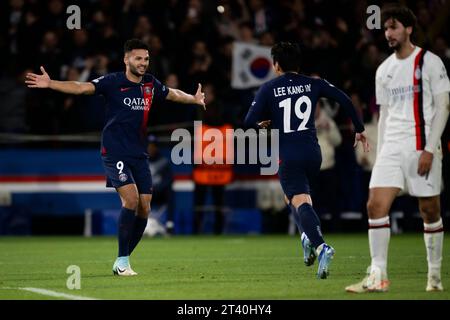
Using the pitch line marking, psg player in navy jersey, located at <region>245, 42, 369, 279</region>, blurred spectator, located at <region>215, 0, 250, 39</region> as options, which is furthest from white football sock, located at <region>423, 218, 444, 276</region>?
blurred spectator, located at <region>215, 0, 250, 39</region>

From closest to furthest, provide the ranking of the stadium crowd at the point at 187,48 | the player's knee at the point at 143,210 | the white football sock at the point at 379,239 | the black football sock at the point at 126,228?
the white football sock at the point at 379,239 → the black football sock at the point at 126,228 → the player's knee at the point at 143,210 → the stadium crowd at the point at 187,48

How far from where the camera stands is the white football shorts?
27.7 ft

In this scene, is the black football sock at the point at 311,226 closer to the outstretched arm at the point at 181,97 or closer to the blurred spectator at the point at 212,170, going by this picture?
the outstretched arm at the point at 181,97

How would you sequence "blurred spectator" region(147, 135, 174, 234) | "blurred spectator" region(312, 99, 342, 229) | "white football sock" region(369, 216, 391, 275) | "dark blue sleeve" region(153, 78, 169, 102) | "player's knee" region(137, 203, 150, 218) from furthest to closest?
"blurred spectator" region(147, 135, 174, 234), "blurred spectator" region(312, 99, 342, 229), "dark blue sleeve" region(153, 78, 169, 102), "player's knee" region(137, 203, 150, 218), "white football sock" region(369, 216, 391, 275)

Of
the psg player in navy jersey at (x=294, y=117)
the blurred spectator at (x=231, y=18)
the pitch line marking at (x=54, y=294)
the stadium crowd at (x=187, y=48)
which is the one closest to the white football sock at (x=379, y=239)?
the psg player in navy jersey at (x=294, y=117)

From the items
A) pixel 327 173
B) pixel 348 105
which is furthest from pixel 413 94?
pixel 327 173

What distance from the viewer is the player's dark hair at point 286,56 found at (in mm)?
10391

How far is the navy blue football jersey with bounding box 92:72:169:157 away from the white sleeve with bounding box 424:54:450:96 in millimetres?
3667

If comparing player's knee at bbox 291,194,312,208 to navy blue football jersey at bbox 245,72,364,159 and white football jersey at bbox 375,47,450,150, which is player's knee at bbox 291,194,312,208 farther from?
white football jersey at bbox 375,47,450,150

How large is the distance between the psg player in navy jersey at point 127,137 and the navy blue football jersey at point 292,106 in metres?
1.38

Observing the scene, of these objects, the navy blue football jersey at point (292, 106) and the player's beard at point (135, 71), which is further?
the player's beard at point (135, 71)

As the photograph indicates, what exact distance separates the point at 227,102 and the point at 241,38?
153 centimetres

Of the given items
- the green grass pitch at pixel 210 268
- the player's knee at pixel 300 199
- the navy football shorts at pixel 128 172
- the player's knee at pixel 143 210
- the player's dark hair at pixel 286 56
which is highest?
the player's dark hair at pixel 286 56
